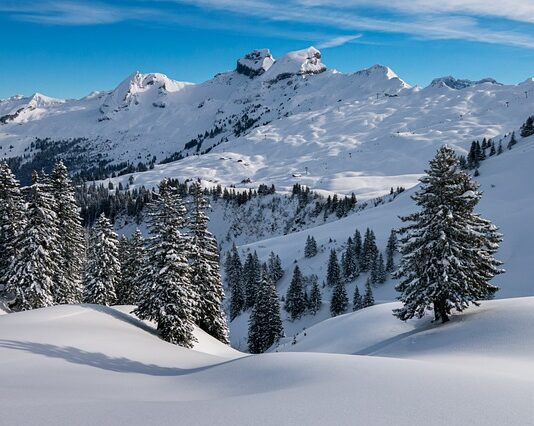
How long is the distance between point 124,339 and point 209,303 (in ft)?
52.3

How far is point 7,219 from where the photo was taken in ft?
119

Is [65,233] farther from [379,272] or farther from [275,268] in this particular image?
[275,268]

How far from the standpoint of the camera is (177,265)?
93.1ft

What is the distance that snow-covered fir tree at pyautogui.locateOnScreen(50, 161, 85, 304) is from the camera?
38.8 meters

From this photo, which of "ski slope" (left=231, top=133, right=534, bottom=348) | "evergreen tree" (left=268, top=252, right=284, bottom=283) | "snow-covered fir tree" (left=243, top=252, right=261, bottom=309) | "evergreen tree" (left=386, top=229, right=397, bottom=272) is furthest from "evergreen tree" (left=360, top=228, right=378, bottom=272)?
"snow-covered fir tree" (left=243, top=252, right=261, bottom=309)

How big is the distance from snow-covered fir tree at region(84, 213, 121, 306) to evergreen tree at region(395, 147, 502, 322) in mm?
29277

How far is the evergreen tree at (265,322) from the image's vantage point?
54969 millimetres

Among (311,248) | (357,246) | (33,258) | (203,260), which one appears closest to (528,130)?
(357,246)

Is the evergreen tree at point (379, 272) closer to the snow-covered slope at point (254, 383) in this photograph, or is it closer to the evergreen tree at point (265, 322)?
the evergreen tree at point (265, 322)

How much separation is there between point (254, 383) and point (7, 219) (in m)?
33.0

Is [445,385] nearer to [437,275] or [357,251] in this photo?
[437,275]

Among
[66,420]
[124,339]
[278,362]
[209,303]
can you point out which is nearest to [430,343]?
[278,362]

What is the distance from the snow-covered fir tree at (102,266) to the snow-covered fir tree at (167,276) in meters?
13.5

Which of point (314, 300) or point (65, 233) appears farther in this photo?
point (314, 300)
